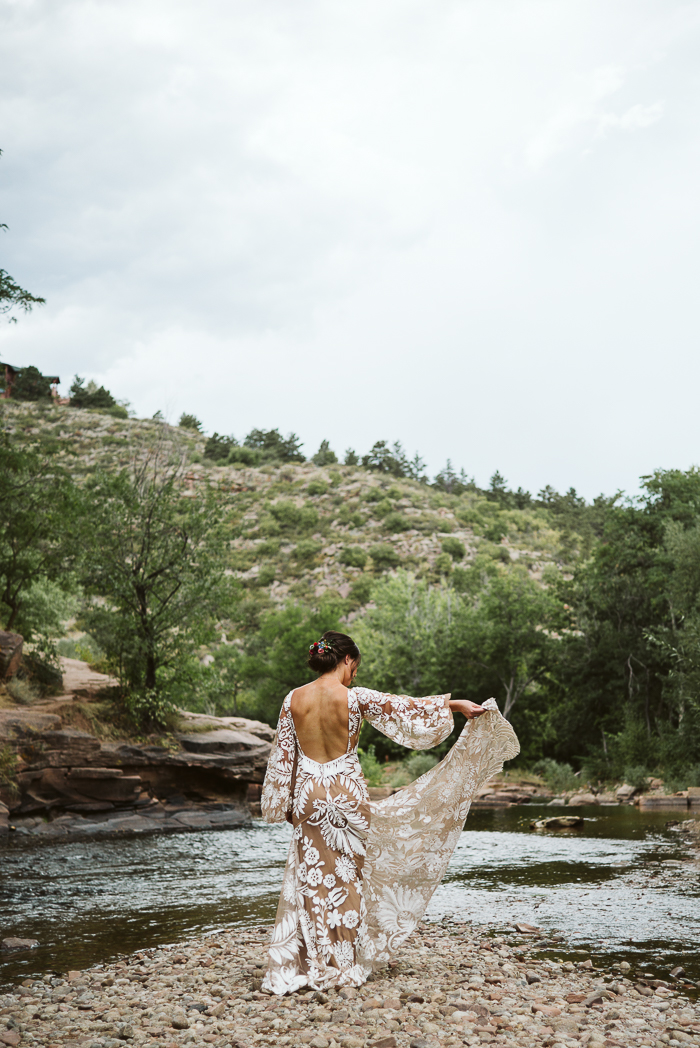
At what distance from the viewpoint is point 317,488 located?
89.4 meters

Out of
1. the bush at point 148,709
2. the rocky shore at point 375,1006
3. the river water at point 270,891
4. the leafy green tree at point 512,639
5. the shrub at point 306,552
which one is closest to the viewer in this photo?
the rocky shore at point 375,1006

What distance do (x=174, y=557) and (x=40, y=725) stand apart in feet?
22.8

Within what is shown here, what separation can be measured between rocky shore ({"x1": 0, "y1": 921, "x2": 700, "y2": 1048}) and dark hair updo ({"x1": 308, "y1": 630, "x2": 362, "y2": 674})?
7.14 feet

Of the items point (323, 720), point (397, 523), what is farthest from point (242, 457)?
point (323, 720)

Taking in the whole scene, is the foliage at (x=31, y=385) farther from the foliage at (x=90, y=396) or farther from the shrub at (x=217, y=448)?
the shrub at (x=217, y=448)

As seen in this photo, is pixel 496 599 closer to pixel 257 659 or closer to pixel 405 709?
pixel 257 659

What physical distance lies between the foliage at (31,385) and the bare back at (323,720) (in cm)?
8948

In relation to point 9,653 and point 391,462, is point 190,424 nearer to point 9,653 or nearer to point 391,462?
point 391,462

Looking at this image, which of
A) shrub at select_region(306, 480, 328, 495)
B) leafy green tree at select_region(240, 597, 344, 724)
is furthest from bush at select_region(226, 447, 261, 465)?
leafy green tree at select_region(240, 597, 344, 724)

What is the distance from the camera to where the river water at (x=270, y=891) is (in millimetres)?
7191

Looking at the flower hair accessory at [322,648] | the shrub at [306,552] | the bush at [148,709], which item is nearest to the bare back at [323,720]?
the flower hair accessory at [322,648]

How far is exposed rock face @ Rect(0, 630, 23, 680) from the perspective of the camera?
18.8 meters

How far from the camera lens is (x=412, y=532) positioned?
7588 cm

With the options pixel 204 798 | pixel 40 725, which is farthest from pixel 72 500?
pixel 204 798
